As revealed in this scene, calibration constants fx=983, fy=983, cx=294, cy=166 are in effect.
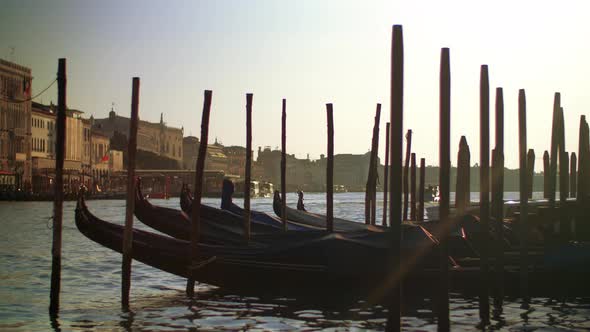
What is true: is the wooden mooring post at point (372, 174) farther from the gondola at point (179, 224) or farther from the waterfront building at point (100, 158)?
the waterfront building at point (100, 158)

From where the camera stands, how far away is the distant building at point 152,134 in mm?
109875

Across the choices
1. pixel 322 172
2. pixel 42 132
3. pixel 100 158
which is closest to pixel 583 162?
pixel 42 132

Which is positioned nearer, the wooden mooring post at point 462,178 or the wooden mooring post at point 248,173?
the wooden mooring post at point 462,178

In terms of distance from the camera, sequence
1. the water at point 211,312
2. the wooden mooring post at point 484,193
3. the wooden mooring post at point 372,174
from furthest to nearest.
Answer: the wooden mooring post at point 372,174, the water at point 211,312, the wooden mooring post at point 484,193

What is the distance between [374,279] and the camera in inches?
468

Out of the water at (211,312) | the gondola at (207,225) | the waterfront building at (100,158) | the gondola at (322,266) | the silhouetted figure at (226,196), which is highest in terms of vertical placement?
the waterfront building at (100,158)

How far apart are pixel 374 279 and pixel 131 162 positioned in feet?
10.7

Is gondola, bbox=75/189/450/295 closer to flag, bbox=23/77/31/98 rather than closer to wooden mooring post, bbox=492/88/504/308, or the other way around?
wooden mooring post, bbox=492/88/504/308

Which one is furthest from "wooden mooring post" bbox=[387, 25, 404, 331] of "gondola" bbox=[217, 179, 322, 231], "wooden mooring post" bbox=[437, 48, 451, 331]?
"gondola" bbox=[217, 179, 322, 231]

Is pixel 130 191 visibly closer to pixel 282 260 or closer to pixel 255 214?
pixel 282 260

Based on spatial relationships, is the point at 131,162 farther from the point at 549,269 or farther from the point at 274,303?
the point at 549,269

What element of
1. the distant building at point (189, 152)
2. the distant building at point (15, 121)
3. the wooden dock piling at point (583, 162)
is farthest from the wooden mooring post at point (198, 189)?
the distant building at point (189, 152)

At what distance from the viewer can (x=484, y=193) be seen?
10.5 metres

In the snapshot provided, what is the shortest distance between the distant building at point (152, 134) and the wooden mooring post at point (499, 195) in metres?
92.0
